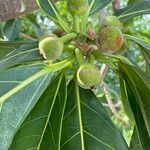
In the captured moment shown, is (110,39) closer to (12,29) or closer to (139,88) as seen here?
(139,88)

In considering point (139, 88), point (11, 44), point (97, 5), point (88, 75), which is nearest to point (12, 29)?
point (11, 44)

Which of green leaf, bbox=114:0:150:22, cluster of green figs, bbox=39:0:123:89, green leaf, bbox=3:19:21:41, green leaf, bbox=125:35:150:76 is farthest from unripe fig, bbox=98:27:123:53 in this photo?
green leaf, bbox=3:19:21:41

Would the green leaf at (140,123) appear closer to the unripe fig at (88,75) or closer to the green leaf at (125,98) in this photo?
the green leaf at (125,98)

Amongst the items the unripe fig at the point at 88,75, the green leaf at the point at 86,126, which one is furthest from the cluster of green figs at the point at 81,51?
the green leaf at the point at 86,126

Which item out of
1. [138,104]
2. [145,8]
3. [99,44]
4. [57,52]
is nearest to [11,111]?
[57,52]

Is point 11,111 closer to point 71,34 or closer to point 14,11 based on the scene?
point 71,34

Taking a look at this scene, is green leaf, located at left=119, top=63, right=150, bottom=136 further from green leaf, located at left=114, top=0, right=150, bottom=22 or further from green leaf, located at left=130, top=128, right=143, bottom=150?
green leaf, located at left=114, top=0, right=150, bottom=22
